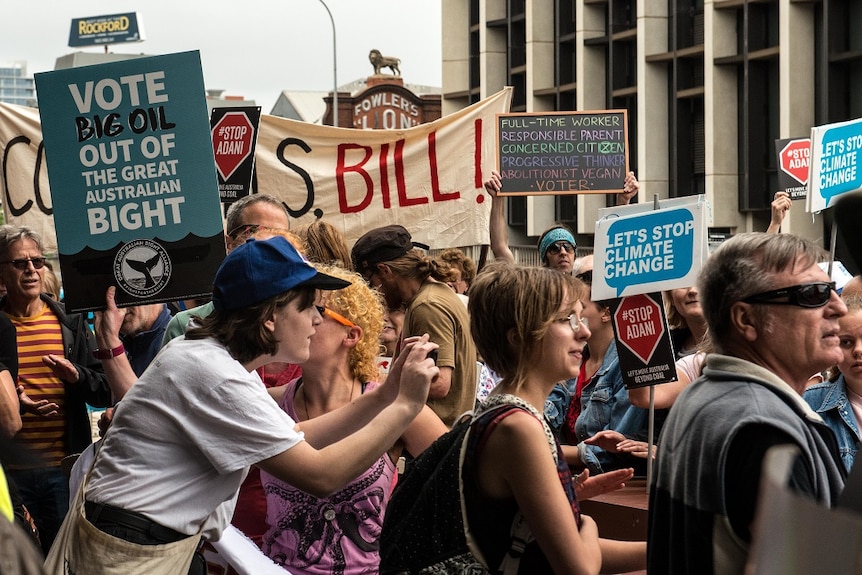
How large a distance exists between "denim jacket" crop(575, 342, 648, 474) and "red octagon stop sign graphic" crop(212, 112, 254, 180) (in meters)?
3.96

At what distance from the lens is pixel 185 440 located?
3107 millimetres

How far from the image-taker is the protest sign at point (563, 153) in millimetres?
10203

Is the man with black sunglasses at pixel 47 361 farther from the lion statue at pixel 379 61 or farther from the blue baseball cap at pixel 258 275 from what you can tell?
the lion statue at pixel 379 61

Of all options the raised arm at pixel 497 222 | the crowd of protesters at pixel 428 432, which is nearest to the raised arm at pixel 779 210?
the raised arm at pixel 497 222

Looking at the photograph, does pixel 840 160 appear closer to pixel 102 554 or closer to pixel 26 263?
pixel 26 263

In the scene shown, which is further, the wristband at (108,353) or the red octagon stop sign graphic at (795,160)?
the red octagon stop sign graphic at (795,160)

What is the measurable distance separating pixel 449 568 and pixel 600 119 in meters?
8.17

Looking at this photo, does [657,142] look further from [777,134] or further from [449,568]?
[449,568]

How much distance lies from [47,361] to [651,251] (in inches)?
105

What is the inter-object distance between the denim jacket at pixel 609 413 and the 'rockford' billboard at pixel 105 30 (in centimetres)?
10255

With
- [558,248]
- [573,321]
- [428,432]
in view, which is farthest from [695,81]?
[573,321]

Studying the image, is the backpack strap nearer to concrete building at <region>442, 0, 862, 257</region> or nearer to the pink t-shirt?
the pink t-shirt

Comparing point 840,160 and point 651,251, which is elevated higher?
point 840,160

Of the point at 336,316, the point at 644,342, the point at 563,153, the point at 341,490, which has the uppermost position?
the point at 563,153
